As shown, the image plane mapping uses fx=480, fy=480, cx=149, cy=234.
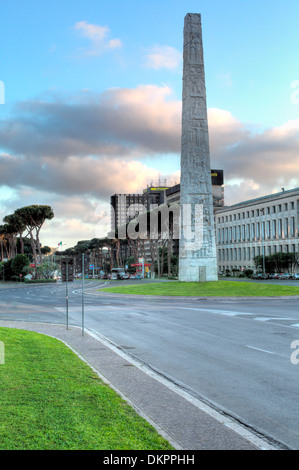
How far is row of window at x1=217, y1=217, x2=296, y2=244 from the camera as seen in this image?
11131 cm

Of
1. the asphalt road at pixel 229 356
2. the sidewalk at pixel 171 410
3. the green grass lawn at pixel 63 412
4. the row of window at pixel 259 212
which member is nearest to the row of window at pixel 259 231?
the row of window at pixel 259 212

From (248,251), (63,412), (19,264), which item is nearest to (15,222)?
(19,264)

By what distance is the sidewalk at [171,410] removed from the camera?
576 cm

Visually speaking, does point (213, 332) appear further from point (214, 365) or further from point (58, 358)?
point (58, 358)

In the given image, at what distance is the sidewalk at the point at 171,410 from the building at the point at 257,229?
99137 mm

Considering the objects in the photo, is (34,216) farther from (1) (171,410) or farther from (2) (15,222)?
(1) (171,410)

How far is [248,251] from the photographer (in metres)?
131

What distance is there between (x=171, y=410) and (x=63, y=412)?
1.66 m

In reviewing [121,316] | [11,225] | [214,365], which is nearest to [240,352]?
[214,365]

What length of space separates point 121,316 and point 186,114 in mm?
29942

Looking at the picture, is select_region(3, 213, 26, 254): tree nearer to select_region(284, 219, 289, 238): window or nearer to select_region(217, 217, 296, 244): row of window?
select_region(217, 217, 296, 244): row of window

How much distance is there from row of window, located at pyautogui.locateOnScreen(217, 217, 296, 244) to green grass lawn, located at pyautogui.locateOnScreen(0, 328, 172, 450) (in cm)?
10521

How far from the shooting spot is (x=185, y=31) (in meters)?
49.7

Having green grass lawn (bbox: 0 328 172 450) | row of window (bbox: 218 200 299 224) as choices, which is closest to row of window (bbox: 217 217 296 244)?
row of window (bbox: 218 200 299 224)
